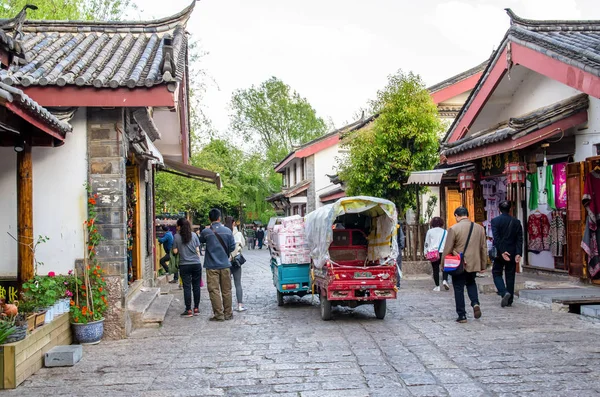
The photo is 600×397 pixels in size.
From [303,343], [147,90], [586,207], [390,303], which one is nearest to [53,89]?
[147,90]

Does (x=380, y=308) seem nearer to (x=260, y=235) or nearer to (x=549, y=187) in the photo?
(x=549, y=187)

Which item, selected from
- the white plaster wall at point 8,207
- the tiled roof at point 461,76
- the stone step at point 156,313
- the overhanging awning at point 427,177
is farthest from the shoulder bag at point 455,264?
the tiled roof at point 461,76

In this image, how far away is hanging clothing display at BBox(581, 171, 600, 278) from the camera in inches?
430

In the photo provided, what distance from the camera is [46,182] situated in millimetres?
8773

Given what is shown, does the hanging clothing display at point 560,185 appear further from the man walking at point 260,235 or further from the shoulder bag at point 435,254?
the man walking at point 260,235

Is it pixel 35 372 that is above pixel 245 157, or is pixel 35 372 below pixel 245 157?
below

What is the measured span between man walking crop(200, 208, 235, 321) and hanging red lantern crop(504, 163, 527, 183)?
6.56 m

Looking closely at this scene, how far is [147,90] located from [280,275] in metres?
4.53

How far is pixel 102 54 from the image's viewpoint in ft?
36.0

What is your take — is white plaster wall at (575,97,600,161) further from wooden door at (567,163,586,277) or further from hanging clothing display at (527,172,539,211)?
hanging clothing display at (527,172,539,211)

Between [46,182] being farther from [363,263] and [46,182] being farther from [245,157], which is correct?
[245,157]

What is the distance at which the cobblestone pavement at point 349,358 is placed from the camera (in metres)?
5.98

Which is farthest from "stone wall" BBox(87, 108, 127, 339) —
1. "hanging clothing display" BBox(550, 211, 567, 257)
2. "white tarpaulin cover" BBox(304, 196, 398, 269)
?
"hanging clothing display" BBox(550, 211, 567, 257)

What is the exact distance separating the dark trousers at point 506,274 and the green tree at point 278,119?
133ft
